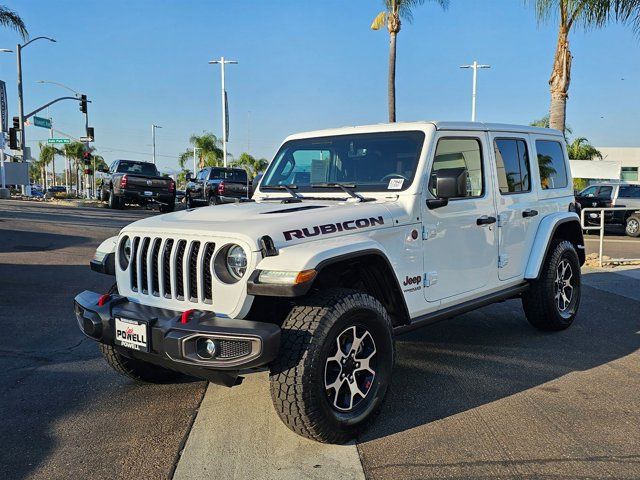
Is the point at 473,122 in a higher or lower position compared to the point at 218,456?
higher

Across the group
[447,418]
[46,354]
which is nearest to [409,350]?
[447,418]

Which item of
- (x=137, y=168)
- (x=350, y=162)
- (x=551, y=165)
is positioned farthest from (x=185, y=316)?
(x=137, y=168)

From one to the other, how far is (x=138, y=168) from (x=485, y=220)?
1905 cm

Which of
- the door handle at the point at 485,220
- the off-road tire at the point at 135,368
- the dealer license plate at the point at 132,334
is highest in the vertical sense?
the door handle at the point at 485,220

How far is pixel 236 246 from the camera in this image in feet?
10.3

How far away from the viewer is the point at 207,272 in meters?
3.18

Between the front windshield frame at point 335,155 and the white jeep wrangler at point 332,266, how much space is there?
13 mm

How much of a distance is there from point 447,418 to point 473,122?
245cm

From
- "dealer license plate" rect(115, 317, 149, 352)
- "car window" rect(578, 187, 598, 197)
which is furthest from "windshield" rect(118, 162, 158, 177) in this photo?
"dealer license plate" rect(115, 317, 149, 352)

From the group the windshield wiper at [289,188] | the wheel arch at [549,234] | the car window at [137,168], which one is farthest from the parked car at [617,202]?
the car window at [137,168]

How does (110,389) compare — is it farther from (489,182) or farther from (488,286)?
(489,182)

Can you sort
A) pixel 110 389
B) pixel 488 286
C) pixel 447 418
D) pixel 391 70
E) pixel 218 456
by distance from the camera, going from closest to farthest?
pixel 218 456
pixel 447 418
pixel 110 389
pixel 488 286
pixel 391 70

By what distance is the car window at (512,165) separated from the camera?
485 centimetres

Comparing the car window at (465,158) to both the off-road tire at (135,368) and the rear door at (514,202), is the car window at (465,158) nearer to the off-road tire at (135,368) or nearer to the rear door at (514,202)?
the rear door at (514,202)
